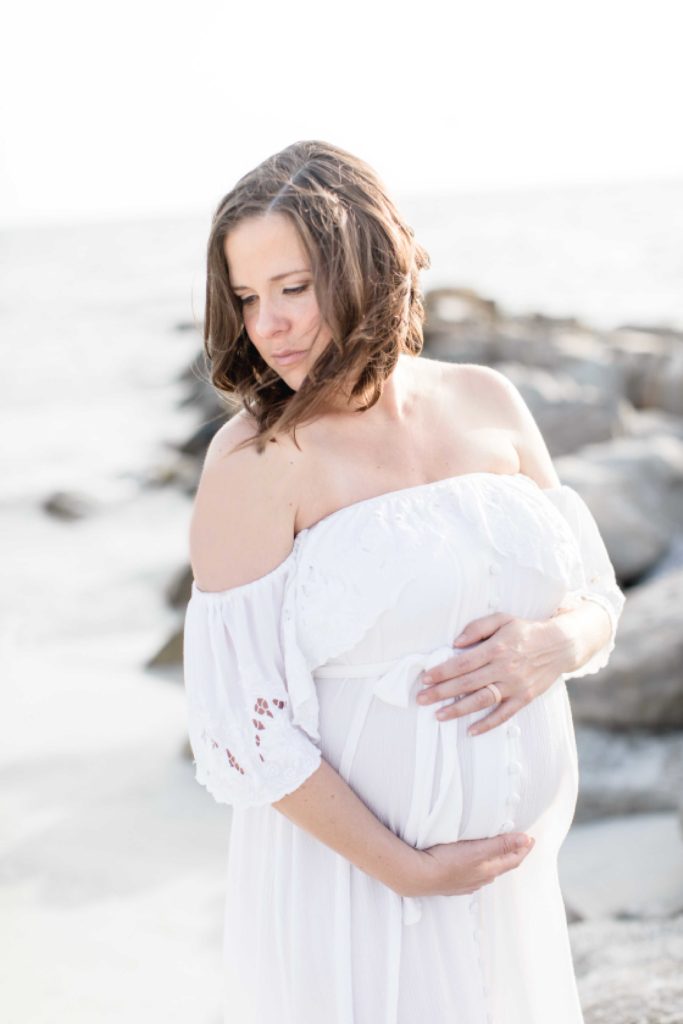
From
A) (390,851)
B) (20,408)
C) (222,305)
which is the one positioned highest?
(222,305)

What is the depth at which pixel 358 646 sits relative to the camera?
1.98 m

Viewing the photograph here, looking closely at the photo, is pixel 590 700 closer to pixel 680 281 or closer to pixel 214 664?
pixel 214 664

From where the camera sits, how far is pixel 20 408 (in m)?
20.6

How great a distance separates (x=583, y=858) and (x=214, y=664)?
2.66m

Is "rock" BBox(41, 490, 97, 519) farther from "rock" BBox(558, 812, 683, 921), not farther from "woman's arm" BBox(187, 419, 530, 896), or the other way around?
"woman's arm" BBox(187, 419, 530, 896)

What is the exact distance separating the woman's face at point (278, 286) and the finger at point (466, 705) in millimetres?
647

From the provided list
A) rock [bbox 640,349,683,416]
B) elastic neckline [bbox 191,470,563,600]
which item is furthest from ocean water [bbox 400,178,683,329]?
elastic neckline [bbox 191,470,563,600]

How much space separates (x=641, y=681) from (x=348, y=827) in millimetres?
2827

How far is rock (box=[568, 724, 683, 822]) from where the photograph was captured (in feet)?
14.2

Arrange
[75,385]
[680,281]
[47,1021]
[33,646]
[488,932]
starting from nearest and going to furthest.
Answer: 1. [488,932]
2. [47,1021]
3. [33,646]
4. [75,385]
5. [680,281]

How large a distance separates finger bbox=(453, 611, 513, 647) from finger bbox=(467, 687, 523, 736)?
0.14 m

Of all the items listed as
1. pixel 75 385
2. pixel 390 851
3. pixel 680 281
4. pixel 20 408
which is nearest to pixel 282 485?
pixel 390 851

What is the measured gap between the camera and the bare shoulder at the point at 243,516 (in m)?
1.93

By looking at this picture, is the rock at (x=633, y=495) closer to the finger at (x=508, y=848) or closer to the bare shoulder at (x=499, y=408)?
the bare shoulder at (x=499, y=408)
